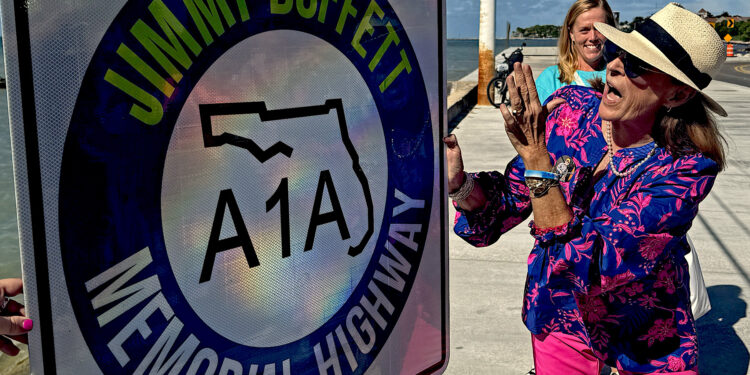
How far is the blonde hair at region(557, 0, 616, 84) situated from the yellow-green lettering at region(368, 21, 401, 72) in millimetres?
2656

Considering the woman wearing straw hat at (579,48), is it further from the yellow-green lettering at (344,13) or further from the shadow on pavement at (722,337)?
the yellow-green lettering at (344,13)

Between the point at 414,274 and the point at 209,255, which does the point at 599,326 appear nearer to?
the point at 414,274

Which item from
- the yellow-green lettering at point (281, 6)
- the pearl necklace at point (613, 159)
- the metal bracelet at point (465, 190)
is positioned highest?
the yellow-green lettering at point (281, 6)

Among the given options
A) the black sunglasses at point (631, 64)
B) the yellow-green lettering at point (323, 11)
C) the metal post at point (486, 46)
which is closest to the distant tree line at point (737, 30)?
the metal post at point (486, 46)

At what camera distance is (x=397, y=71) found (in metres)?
1.42

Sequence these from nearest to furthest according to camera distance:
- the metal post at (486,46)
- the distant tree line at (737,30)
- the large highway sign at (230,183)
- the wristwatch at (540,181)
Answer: the large highway sign at (230,183) → the wristwatch at (540,181) → the metal post at (486,46) → the distant tree line at (737,30)

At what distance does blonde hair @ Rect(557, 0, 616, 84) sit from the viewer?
3918mm

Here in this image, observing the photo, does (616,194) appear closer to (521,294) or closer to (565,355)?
(565,355)

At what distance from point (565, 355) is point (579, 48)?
2.05 meters

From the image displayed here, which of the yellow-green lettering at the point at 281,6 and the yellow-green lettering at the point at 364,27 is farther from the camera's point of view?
the yellow-green lettering at the point at 364,27

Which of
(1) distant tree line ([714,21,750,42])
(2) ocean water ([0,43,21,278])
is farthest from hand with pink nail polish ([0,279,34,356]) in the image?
(1) distant tree line ([714,21,750,42])

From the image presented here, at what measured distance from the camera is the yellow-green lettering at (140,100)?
0.93 meters

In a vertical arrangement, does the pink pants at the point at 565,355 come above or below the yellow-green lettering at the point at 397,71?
below

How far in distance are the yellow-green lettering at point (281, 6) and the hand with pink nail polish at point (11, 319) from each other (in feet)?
1.94
